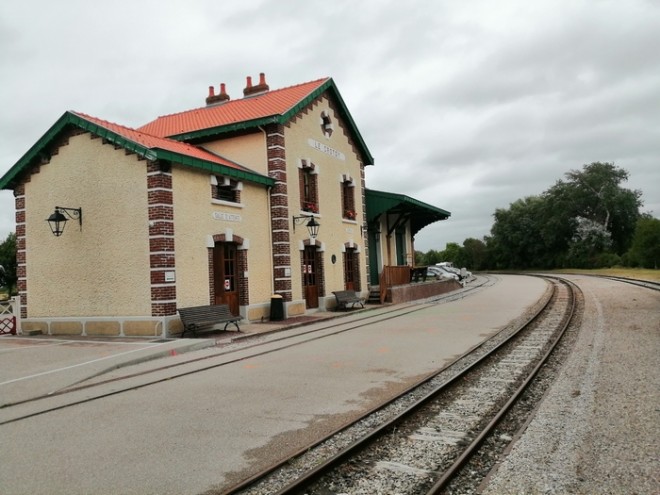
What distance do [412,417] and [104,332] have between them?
988 cm

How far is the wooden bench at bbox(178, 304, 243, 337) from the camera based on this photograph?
11.9m

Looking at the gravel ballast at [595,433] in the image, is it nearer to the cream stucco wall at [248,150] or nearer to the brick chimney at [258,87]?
the cream stucco wall at [248,150]

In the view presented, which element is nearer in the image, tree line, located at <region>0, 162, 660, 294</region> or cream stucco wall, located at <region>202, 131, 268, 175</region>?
cream stucco wall, located at <region>202, 131, 268, 175</region>

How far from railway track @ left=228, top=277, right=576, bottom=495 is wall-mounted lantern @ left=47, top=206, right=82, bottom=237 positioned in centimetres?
1039

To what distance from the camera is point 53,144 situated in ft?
45.2

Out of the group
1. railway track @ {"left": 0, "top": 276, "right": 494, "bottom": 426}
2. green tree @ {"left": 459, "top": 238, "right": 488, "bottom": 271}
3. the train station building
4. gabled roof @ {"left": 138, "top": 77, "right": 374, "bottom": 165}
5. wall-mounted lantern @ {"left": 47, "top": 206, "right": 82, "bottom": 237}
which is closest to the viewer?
railway track @ {"left": 0, "top": 276, "right": 494, "bottom": 426}

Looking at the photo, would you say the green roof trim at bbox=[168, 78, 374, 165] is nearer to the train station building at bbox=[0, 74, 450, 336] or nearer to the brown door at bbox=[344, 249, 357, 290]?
the train station building at bbox=[0, 74, 450, 336]

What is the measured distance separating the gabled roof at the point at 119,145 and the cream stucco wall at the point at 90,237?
0.34m

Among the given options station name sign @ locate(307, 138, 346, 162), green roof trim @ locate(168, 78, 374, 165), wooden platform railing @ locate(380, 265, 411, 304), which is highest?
green roof trim @ locate(168, 78, 374, 165)

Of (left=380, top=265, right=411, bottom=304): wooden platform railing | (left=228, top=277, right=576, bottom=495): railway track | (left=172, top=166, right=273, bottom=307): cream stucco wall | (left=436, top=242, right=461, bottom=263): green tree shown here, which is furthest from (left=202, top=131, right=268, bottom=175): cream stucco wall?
(left=436, top=242, right=461, bottom=263): green tree

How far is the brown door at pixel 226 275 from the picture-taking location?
14234 mm

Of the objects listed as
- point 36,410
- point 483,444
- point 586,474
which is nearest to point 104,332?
point 36,410

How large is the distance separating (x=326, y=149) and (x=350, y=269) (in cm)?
520

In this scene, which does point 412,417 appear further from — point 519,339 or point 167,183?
point 167,183
